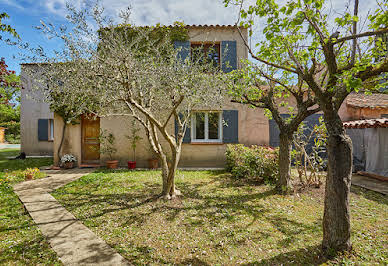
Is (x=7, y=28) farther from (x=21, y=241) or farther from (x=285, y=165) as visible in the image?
(x=285, y=165)

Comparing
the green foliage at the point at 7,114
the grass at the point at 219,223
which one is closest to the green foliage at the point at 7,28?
the grass at the point at 219,223

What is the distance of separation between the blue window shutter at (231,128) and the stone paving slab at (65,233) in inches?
264

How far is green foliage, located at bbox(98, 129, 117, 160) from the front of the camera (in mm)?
9195

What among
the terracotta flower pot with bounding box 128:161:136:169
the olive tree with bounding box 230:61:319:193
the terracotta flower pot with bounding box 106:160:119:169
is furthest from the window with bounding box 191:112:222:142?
the terracotta flower pot with bounding box 106:160:119:169

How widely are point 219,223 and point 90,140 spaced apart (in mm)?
8527

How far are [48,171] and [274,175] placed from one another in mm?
9170

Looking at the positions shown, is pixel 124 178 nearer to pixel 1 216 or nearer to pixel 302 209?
pixel 1 216

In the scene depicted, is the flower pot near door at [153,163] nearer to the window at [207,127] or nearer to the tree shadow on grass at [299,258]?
the window at [207,127]

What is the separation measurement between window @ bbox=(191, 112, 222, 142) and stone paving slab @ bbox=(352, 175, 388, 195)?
17.8 ft

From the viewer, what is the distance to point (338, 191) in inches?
110

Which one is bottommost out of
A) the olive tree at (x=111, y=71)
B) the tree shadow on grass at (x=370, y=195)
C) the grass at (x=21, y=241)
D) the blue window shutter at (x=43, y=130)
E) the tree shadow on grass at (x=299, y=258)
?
the tree shadow on grass at (x=370, y=195)

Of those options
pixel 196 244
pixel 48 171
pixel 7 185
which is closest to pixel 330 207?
pixel 196 244

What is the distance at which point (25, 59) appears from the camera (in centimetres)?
469

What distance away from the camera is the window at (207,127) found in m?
9.49
